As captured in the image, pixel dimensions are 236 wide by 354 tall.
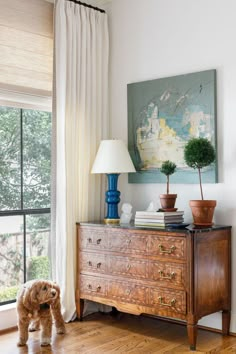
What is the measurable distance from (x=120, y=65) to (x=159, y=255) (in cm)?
179

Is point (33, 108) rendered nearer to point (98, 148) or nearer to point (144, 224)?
point (98, 148)

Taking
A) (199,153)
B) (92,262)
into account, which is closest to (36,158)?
(92,262)

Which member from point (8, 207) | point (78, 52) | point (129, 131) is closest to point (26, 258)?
point (8, 207)

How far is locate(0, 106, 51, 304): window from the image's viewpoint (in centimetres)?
409

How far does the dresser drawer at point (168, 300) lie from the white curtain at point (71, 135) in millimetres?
852

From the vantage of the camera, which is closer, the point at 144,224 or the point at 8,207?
the point at 144,224

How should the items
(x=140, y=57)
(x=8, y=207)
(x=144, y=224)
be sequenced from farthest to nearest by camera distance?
(x=140, y=57) → (x=8, y=207) → (x=144, y=224)

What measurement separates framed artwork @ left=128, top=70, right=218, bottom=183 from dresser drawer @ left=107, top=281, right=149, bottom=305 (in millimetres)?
898

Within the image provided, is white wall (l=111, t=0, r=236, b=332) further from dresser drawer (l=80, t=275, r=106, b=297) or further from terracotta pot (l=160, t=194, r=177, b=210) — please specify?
dresser drawer (l=80, t=275, r=106, b=297)

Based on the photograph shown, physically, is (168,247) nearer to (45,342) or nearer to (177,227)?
(177,227)

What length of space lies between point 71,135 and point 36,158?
0.35 metres

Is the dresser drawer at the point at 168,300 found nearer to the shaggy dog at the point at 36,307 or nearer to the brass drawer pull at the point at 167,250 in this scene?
the brass drawer pull at the point at 167,250

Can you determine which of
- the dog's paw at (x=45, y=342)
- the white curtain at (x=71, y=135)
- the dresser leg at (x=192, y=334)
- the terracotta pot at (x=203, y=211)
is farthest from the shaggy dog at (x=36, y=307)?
the terracotta pot at (x=203, y=211)

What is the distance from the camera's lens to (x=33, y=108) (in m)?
4.26
